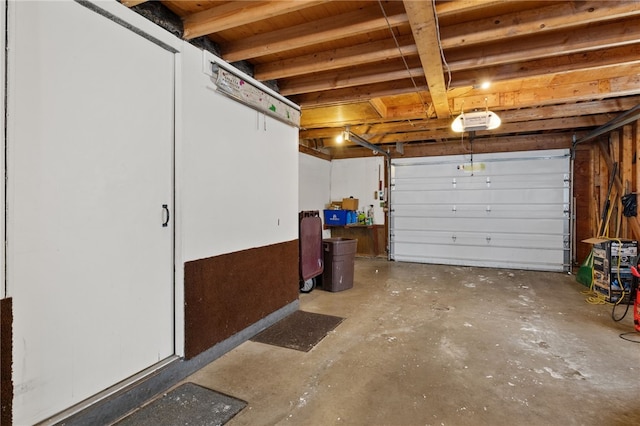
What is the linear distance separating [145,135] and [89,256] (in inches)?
31.7

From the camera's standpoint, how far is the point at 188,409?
193 centimetres

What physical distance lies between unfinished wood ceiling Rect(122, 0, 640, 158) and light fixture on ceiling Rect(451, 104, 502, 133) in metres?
0.35

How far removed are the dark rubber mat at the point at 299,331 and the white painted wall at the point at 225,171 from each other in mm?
860

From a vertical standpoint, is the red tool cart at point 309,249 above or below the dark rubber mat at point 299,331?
above

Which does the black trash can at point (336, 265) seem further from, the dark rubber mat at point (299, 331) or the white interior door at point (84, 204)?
the white interior door at point (84, 204)

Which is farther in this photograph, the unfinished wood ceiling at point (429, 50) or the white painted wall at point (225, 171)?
the white painted wall at point (225, 171)

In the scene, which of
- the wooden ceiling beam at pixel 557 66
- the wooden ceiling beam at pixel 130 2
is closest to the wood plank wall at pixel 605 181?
the wooden ceiling beam at pixel 557 66

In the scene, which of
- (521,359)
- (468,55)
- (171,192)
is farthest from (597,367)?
(171,192)

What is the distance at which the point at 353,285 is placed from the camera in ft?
16.3

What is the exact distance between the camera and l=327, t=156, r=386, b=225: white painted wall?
744cm

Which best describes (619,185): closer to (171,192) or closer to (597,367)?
(597,367)

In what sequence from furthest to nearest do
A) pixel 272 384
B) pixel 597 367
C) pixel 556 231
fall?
pixel 556 231
pixel 597 367
pixel 272 384

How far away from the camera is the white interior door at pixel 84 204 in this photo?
4.87 feet

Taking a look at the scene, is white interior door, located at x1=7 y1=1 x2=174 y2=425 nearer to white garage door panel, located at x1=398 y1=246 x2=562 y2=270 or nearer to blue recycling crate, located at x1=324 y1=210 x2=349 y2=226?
blue recycling crate, located at x1=324 y1=210 x2=349 y2=226
